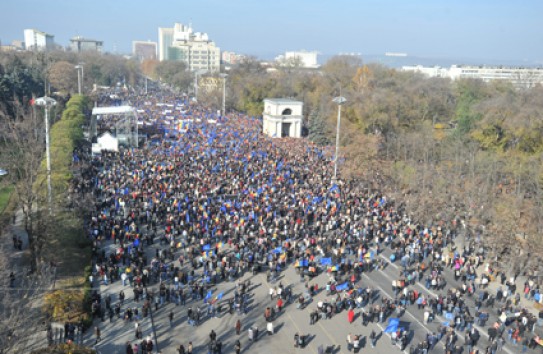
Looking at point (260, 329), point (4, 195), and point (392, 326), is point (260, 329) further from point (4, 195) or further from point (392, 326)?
point (4, 195)

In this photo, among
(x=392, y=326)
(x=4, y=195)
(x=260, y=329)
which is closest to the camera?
(x=392, y=326)

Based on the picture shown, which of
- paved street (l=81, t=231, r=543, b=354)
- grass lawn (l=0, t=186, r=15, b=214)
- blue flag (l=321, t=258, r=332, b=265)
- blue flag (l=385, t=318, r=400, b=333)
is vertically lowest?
paved street (l=81, t=231, r=543, b=354)

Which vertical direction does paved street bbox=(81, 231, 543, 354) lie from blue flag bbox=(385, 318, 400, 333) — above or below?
below

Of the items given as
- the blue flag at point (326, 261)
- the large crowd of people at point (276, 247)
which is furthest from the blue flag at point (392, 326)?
the blue flag at point (326, 261)

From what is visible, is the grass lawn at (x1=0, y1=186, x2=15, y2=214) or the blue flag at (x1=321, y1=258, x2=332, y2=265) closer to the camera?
the blue flag at (x1=321, y1=258, x2=332, y2=265)

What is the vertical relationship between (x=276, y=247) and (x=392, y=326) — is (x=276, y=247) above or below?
above

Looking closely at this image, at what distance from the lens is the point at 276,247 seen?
23656 millimetres

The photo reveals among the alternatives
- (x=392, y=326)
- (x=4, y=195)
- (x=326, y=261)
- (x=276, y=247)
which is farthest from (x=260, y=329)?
(x=4, y=195)

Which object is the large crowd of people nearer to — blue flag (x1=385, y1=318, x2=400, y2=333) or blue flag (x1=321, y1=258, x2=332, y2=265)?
blue flag (x1=321, y1=258, x2=332, y2=265)

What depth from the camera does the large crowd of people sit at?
59.8ft

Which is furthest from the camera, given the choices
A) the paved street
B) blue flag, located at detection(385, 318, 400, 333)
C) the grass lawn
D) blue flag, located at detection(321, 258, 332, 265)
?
the grass lawn

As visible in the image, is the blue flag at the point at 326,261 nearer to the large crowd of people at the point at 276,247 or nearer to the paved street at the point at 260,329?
the large crowd of people at the point at 276,247

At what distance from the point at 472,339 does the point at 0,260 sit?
15453 millimetres

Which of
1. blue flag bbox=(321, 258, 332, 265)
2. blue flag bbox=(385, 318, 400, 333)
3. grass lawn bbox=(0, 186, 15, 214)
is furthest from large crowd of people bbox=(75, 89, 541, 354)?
grass lawn bbox=(0, 186, 15, 214)
